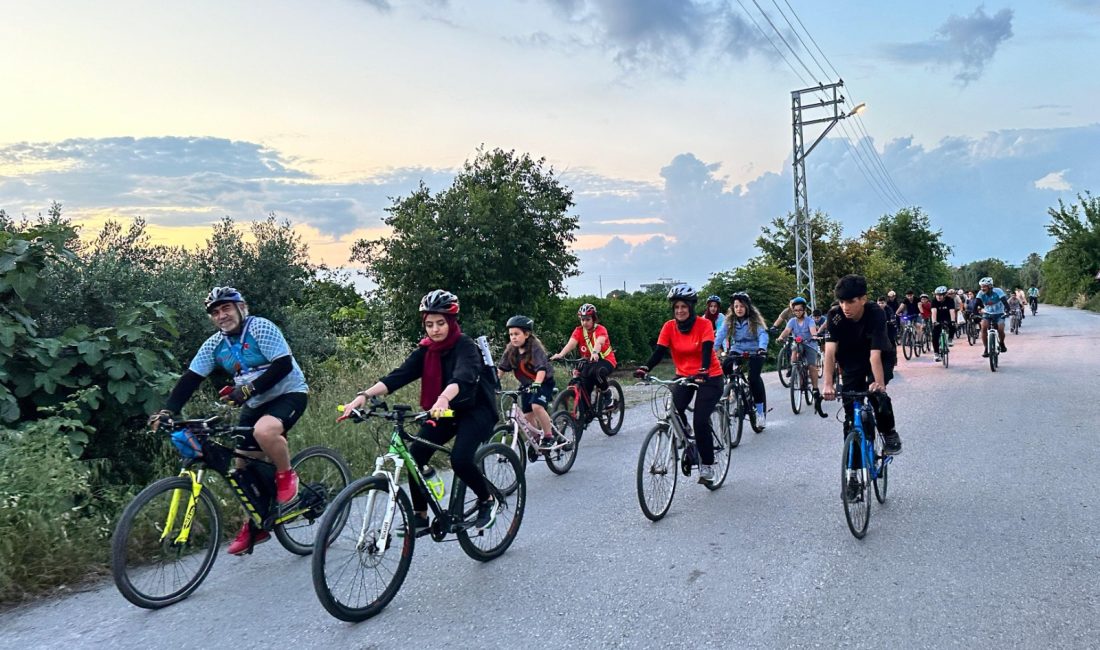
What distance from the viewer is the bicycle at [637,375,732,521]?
640 cm

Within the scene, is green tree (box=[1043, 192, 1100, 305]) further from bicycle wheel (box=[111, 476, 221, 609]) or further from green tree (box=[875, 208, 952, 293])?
bicycle wheel (box=[111, 476, 221, 609])

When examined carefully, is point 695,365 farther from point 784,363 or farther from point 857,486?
point 784,363

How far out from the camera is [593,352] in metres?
10.4

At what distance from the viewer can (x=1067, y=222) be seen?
67.0 metres

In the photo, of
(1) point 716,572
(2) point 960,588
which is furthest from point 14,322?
(2) point 960,588

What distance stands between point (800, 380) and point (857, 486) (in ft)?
23.7

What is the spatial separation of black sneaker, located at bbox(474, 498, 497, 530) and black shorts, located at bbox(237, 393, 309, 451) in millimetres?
1423

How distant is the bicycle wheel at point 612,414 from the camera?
35.4 ft

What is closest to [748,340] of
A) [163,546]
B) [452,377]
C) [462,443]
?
[462,443]

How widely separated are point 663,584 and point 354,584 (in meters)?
1.90

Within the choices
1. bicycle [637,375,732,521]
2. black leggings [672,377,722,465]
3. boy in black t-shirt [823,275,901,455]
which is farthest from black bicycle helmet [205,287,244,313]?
boy in black t-shirt [823,275,901,455]

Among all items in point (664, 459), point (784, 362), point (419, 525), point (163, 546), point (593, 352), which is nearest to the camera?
point (163, 546)

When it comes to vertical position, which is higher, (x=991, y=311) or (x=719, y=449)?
(x=991, y=311)

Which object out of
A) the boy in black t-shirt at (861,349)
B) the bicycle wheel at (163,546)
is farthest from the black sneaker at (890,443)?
the bicycle wheel at (163,546)
